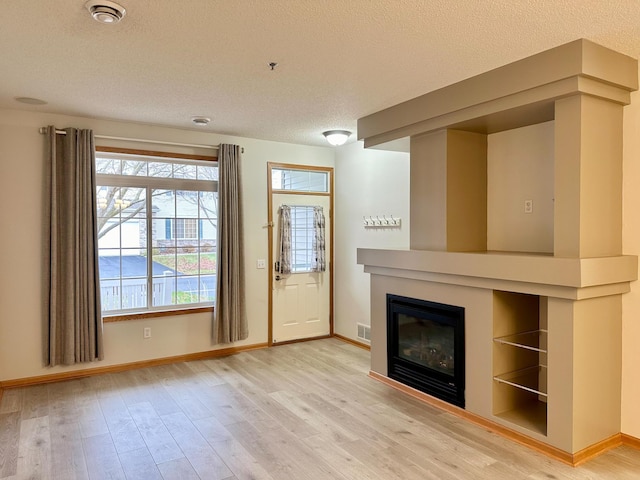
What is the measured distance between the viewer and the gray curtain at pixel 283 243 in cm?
566

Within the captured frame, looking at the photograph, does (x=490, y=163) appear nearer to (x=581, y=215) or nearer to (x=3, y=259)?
(x=581, y=215)

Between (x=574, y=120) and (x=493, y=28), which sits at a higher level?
(x=493, y=28)

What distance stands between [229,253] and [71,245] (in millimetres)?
1576

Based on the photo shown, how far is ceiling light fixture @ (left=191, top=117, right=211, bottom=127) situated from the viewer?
4500 mm

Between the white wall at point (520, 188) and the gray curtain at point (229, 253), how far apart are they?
2.73 meters

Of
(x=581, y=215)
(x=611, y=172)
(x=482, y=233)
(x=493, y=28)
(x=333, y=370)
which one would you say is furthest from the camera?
(x=333, y=370)

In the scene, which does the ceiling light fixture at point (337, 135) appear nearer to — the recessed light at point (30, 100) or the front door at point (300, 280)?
the front door at point (300, 280)

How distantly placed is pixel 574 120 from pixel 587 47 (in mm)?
414

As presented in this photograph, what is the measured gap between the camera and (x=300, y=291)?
586 centimetres

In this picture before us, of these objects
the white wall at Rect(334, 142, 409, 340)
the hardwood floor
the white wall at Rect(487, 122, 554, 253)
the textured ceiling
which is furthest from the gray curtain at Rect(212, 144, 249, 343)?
the white wall at Rect(487, 122, 554, 253)

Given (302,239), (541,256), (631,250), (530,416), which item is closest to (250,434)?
(530,416)

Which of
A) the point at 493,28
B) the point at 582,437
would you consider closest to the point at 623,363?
the point at 582,437

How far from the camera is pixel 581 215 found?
2.75 m

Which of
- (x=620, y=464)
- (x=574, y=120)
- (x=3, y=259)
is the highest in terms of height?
(x=574, y=120)
